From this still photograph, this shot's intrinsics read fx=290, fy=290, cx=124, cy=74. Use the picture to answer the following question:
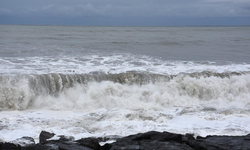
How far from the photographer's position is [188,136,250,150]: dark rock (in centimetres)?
627

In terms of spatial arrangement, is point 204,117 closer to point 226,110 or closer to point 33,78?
point 226,110

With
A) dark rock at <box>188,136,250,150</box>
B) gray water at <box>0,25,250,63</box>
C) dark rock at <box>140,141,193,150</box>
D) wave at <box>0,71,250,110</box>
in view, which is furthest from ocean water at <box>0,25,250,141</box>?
gray water at <box>0,25,250,63</box>

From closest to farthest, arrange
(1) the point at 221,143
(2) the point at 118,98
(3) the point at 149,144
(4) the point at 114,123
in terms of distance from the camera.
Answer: (3) the point at 149,144 < (1) the point at 221,143 < (4) the point at 114,123 < (2) the point at 118,98

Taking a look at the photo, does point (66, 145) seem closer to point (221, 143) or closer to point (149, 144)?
point (149, 144)

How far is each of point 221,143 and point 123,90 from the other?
677cm

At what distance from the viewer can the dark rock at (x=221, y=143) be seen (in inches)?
247

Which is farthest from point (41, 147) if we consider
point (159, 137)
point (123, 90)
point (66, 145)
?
point (123, 90)

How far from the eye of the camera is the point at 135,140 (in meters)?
6.73

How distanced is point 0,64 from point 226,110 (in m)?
11.6

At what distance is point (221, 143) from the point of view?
647cm

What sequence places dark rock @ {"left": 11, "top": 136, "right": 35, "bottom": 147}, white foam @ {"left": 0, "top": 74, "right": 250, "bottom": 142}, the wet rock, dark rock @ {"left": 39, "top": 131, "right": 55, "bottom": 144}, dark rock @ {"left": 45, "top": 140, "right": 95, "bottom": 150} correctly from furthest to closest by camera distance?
white foam @ {"left": 0, "top": 74, "right": 250, "bottom": 142} < dark rock @ {"left": 39, "top": 131, "right": 55, "bottom": 144} < dark rock @ {"left": 11, "top": 136, "right": 35, "bottom": 147} < the wet rock < dark rock @ {"left": 45, "top": 140, "right": 95, "bottom": 150}

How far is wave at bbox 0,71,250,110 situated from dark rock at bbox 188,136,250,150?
4.55 meters

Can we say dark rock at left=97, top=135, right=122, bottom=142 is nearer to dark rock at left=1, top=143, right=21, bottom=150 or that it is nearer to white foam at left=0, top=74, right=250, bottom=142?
white foam at left=0, top=74, right=250, bottom=142

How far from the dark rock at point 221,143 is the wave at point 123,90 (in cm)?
455
